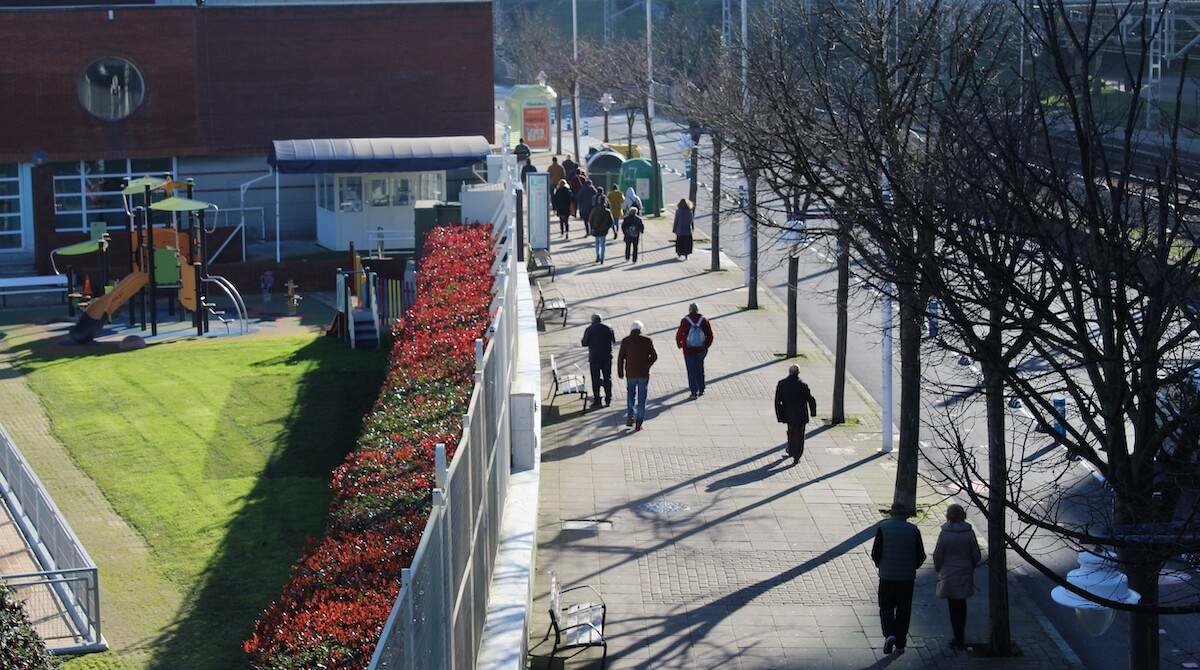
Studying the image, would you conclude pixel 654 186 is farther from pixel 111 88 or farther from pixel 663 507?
pixel 663 507

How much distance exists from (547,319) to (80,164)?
629 inches

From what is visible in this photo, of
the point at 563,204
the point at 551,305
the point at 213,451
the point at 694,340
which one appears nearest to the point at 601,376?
the point at 694,340

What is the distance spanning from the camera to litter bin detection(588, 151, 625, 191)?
4419cm

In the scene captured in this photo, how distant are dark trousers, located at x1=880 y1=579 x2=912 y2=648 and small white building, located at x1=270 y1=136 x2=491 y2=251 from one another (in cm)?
A: 2486

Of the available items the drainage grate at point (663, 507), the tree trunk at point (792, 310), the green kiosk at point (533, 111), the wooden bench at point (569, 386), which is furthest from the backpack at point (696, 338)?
the green kiosk at point (533, 111)

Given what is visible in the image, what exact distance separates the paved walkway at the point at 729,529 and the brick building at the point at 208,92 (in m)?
16.7

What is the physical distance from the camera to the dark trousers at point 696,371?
71.9 feet

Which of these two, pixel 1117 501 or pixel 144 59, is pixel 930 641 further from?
pixel 144 59

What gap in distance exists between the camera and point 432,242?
80.8ft

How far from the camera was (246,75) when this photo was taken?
130ft

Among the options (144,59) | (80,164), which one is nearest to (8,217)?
(80,164)

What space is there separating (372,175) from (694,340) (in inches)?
698

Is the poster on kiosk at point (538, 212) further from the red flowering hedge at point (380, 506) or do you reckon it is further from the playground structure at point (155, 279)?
the red flowering hedge at point (380, 506)

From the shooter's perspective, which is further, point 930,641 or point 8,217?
point 8,217
